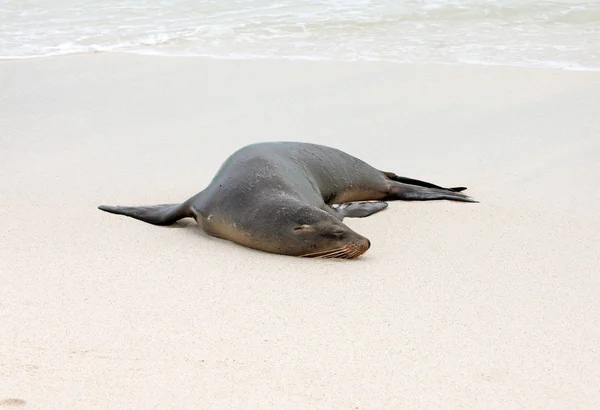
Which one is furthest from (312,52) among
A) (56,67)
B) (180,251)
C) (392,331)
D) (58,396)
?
(58,396)

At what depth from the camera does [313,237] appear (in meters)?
4.04

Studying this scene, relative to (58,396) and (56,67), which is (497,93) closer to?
(56,67)

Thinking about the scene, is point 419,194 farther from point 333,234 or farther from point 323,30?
point 323,30

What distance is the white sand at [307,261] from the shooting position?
2.66 m

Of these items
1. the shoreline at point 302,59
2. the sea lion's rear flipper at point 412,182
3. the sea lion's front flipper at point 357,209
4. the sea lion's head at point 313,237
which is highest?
the sea lion's head at point 313,237

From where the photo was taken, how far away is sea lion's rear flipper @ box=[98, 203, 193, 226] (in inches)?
175

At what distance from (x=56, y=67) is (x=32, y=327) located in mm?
5411

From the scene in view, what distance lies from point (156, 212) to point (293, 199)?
721 millimetres

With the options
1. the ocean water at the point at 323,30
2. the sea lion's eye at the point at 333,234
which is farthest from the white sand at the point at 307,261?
the ocean water at the point at 323,30

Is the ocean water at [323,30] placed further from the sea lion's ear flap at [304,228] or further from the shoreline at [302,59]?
the sea lion's ear flap at [304,228]

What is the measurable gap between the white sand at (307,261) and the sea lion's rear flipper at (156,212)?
7 centimetres

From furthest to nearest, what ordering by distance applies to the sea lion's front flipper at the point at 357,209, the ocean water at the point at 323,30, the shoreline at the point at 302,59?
the ocean water at the point at 323,30 < the shoreline at the point at 302,59 < the sea lion's front flipper at the point at 357,209

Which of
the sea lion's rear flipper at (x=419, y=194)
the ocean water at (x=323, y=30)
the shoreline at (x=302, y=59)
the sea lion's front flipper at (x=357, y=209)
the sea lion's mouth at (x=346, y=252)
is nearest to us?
the sea lion's mouth at (x=346, y=252)

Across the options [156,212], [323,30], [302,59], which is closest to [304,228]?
[156,212]
